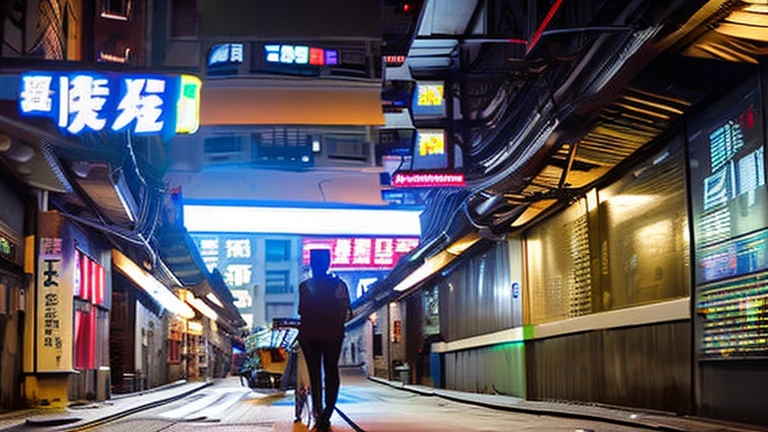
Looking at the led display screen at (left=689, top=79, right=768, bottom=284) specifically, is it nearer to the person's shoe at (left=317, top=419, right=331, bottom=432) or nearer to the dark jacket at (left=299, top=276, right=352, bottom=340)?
the dark jacket at (left=299, top=276, right=352, bottom=340)

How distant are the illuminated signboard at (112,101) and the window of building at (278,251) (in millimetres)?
82075

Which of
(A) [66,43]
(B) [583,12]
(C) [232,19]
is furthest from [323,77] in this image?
(B) [583,12]

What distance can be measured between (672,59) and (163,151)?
66.7 feet

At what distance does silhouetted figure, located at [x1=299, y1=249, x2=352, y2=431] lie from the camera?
8.05 meters

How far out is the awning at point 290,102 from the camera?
2453 centimetres

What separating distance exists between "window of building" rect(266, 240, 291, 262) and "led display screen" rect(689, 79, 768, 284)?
3416 inches

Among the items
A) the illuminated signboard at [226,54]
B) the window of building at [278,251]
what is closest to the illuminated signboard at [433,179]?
the illuminated signboard at [226,54]

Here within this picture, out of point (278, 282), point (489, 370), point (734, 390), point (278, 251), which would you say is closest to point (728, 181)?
point (734, 390)

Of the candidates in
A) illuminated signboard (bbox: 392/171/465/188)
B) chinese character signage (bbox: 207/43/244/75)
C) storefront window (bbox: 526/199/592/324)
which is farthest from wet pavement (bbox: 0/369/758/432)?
chinese character signage (bbox: 207/43/244/75)

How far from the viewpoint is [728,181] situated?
8578 mm

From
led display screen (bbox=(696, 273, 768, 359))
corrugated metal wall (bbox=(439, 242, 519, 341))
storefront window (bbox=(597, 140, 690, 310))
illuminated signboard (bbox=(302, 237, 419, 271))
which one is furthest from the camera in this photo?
illuminated signboard (bbox=(302, 237, 419, 271))

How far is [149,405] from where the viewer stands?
14969 mm

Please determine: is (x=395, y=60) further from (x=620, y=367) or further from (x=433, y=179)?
(x=620, y=367)

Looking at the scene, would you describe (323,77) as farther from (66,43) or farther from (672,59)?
(672,59)
